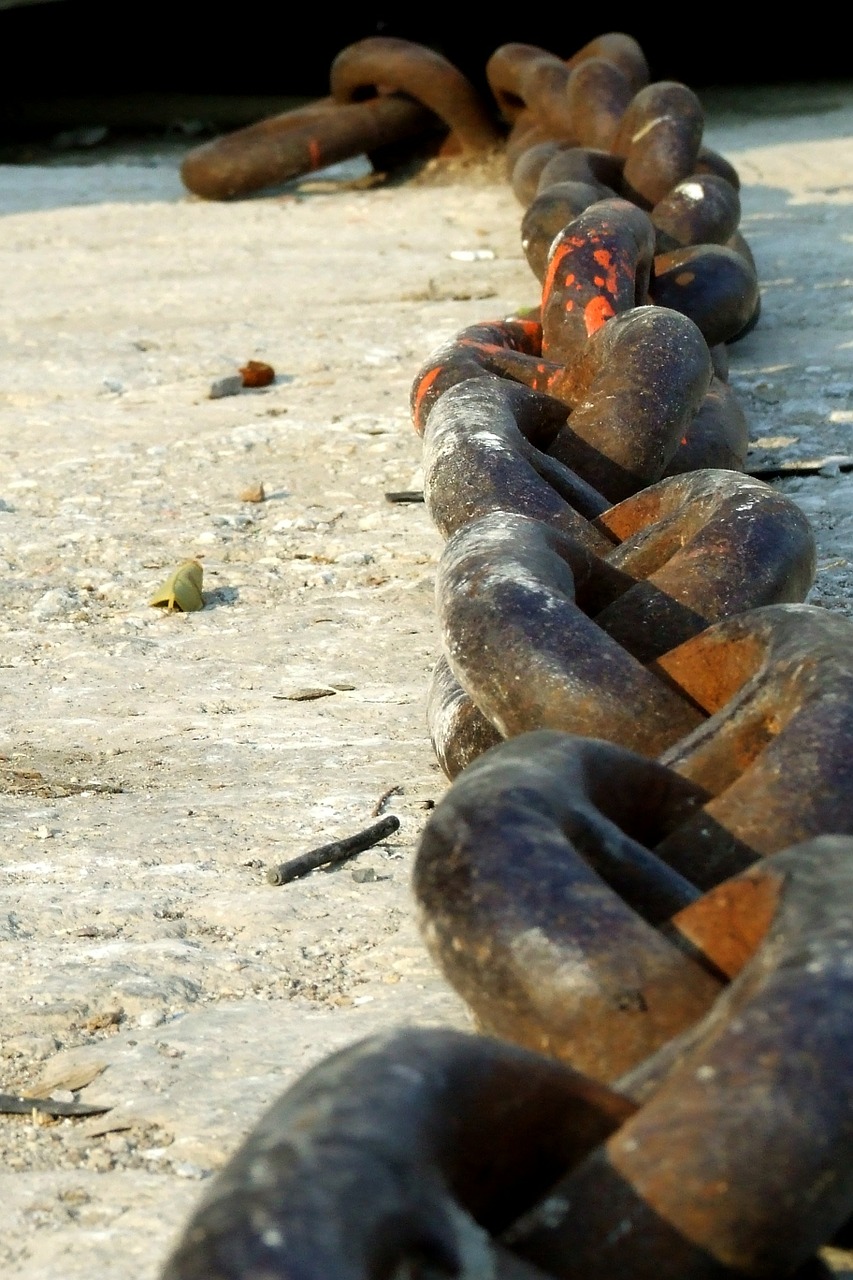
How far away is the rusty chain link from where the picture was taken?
32.6 inches

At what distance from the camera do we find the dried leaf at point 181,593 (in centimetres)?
260

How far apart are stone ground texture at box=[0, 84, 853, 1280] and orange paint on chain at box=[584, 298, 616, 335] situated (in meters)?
0.51

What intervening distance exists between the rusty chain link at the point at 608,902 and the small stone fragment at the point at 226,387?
1702 millimetres

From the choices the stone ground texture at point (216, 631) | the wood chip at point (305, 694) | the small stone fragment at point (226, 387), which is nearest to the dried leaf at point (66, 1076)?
the stone ground texture at point (216, 631)

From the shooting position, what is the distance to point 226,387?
3645 mm

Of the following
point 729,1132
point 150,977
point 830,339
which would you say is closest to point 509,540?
point 150,977

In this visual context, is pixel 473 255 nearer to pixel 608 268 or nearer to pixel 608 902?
pixel 608 268

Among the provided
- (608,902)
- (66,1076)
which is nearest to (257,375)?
(66,1076)

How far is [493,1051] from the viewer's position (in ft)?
2.97

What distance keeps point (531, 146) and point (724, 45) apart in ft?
13.8

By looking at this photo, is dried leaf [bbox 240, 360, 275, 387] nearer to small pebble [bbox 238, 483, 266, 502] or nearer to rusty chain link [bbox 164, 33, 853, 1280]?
small pebble [bbox 238, 483, 266, 502]

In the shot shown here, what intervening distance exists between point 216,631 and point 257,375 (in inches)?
51.1

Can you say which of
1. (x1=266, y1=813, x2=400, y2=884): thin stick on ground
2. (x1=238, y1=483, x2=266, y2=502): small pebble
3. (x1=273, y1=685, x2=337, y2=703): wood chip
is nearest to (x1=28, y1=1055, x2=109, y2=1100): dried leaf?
(x1=266, y1=813, x2=400, y2=884): thin stick on ground

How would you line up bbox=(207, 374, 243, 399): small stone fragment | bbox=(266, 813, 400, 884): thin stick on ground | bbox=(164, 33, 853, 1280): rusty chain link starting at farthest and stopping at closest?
1. bbox=(207, 374, 243, 399): small stone fragment
2. bbox=(266, 813, 400, 884): thin stick on ground
3. bbox=(164, 33, 853, 1280): rusty chain link
